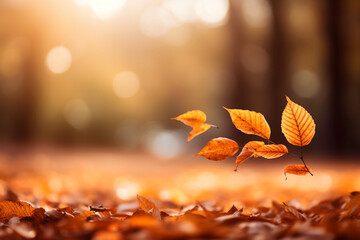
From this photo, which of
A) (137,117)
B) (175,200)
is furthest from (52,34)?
(175,200)

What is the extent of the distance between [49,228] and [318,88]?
14.0 m

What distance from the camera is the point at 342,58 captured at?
1070 centimetres

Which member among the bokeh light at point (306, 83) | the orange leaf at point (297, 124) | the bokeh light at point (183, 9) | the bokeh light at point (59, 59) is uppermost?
the bokeh light at point (183, 9)

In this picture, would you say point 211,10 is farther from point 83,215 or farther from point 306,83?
point 83,215

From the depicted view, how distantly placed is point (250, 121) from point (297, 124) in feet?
0.55

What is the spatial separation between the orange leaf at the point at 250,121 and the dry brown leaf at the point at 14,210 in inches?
36.1

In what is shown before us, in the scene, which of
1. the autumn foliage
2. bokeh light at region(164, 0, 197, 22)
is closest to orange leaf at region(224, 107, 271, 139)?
the autumn foliage

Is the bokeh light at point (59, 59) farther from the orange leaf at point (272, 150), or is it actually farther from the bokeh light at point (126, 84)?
the orange leaf at point (272, 150)

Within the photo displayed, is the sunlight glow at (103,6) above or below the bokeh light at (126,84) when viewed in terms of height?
above

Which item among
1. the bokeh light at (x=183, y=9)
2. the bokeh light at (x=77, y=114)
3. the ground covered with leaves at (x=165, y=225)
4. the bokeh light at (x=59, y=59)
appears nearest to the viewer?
the ground covered with leaves at (x=165, y=225)

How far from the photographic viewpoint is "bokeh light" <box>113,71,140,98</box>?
20.8 meters

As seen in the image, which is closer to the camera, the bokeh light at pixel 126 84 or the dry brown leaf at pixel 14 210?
the dry brown leaf at pixel 14 210

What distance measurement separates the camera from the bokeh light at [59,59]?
15.3 m

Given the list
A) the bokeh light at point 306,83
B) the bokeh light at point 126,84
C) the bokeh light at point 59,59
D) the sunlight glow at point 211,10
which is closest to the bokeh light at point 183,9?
the sunlight glow at point 211,10
